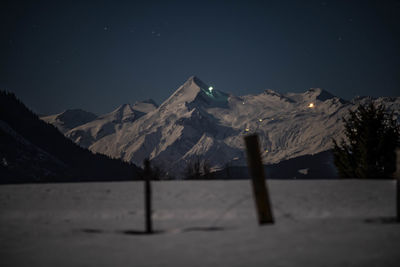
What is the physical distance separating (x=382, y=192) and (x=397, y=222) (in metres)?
3.94

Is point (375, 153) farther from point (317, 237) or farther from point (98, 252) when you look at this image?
point (98, 252)

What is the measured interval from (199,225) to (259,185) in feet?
8.38

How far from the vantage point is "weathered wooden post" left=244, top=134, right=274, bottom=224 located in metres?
9.31

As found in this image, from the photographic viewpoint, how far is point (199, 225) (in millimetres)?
10688

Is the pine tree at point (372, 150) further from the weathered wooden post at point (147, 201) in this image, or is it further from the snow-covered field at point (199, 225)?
the weathered wooden post at point (147, 201)

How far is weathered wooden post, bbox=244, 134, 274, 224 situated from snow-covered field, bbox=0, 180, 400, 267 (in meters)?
0.36

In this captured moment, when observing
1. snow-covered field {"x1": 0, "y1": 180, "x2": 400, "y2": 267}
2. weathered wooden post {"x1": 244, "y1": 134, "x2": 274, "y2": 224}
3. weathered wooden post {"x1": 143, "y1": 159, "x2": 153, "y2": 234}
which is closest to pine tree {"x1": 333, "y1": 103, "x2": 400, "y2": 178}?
snow-covered field {"x1": 0, "y1": 180, "x2": 400, "y2": 267}

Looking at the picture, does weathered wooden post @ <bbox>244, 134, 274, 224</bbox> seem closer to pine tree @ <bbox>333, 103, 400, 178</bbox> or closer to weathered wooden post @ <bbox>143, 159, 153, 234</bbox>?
weathered wooden post @ <bbox>143, 159, 153, 234</bbox>

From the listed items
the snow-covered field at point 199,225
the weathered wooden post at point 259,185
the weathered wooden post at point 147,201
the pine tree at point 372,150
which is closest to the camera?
the snow-covered field at point 199,225

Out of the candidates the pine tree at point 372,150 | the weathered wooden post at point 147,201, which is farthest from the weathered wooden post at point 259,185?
the pine tree at point 372,150

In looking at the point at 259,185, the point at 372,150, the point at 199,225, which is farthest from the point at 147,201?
the point at 372,150

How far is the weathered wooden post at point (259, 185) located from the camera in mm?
9312

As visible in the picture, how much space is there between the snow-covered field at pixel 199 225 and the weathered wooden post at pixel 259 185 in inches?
14.0

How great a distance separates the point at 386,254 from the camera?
6609mm
